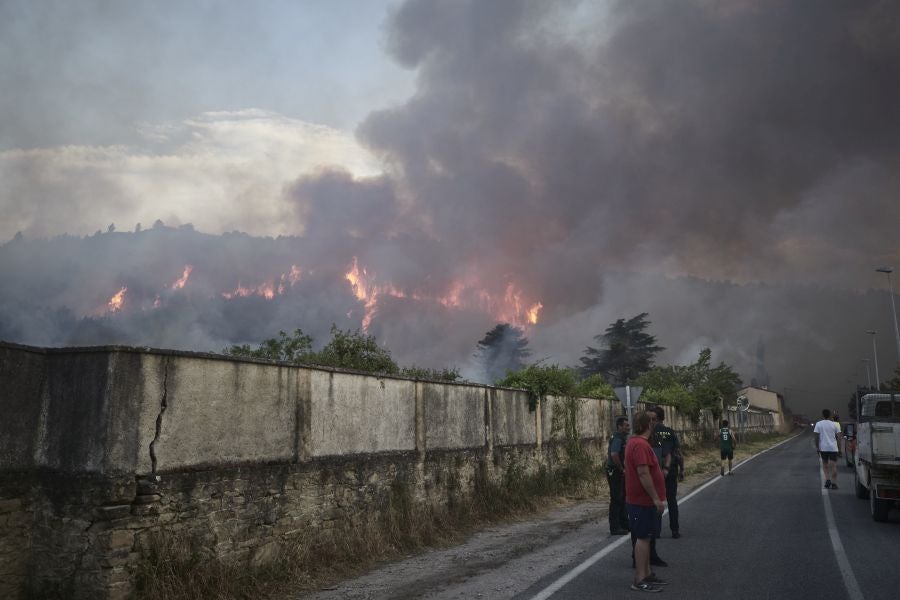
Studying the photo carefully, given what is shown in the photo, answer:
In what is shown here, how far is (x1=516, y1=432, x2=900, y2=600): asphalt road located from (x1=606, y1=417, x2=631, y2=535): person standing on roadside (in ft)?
1.91

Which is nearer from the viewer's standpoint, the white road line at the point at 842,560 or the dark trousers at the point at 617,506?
the white road line at the point at 842,560

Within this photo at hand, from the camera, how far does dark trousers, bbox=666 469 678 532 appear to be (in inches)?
402

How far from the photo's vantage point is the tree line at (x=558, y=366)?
17656 mm

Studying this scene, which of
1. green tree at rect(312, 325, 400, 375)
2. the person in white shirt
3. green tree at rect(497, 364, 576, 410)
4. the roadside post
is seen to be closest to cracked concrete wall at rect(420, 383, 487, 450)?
green tree at rect(497, 364, 576, 410)

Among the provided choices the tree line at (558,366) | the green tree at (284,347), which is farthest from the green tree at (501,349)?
the green tree at (284,347)

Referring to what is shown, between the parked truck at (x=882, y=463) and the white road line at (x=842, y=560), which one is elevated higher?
the parked truck at (x=882, y=463)

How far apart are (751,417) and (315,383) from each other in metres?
72.2

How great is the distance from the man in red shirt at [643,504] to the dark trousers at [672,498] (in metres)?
3.33

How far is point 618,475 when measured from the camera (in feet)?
34.6

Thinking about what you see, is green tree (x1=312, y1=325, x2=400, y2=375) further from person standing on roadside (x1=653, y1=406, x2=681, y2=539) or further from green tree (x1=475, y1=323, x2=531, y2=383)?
green tree (x1=475, y1=323, x2=531, y2=383)

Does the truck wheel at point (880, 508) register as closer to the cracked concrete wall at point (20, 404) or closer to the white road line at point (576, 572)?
the white road line at point (576, 572)

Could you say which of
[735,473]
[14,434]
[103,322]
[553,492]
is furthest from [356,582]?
[103,322]

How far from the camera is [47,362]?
22.2 ft

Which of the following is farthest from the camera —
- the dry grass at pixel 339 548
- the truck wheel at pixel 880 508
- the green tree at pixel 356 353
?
the green tree at pixel 356 353
